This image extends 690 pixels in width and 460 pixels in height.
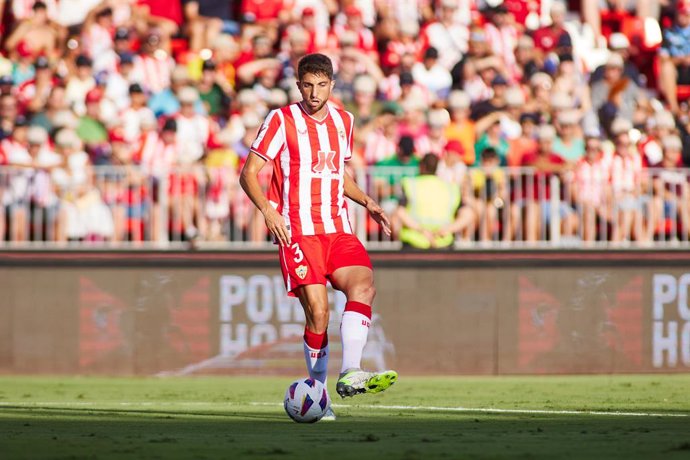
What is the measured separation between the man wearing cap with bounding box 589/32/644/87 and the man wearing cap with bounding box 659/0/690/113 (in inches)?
13.9

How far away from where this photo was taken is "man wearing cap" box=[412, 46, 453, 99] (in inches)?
739

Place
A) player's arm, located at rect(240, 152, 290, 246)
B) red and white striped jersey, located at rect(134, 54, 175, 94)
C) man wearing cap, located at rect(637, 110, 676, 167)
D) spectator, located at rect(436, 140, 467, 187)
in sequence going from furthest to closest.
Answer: red and white striped jersey, located at rect(134, 54, 175, 94) → man wearing cap, located at rect(637, 110, 676, 167) → spectator, located at rect(436, 140, 467, 187) → player's arm, located at rect(240, 152, 290, 246)

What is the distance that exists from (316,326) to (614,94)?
10304mm

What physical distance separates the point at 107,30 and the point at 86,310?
4673mm

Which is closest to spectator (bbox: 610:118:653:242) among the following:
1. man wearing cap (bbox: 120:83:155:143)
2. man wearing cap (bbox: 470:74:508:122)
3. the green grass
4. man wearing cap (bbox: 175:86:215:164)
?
the green grass

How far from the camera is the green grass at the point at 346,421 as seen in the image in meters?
7.79

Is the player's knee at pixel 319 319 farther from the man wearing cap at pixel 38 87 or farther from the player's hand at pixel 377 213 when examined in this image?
the man wearing cap at pixel 38 87

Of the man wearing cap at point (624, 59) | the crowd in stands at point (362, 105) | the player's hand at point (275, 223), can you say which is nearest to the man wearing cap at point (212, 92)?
the crowd in stands at point (362, 105)

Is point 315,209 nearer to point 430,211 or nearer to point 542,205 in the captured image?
point 430,211

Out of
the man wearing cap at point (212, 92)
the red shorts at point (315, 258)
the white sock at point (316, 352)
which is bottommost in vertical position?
the white sock at point (316, 352)

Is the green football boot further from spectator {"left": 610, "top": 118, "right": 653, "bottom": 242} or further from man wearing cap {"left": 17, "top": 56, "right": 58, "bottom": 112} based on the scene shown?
man wearing cap {"left": 17, "top": 56, "right": 58, "bottom": 112}

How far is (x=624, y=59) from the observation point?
20.2m

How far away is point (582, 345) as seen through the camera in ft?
53.8

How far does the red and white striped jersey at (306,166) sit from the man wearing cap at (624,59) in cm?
1031
